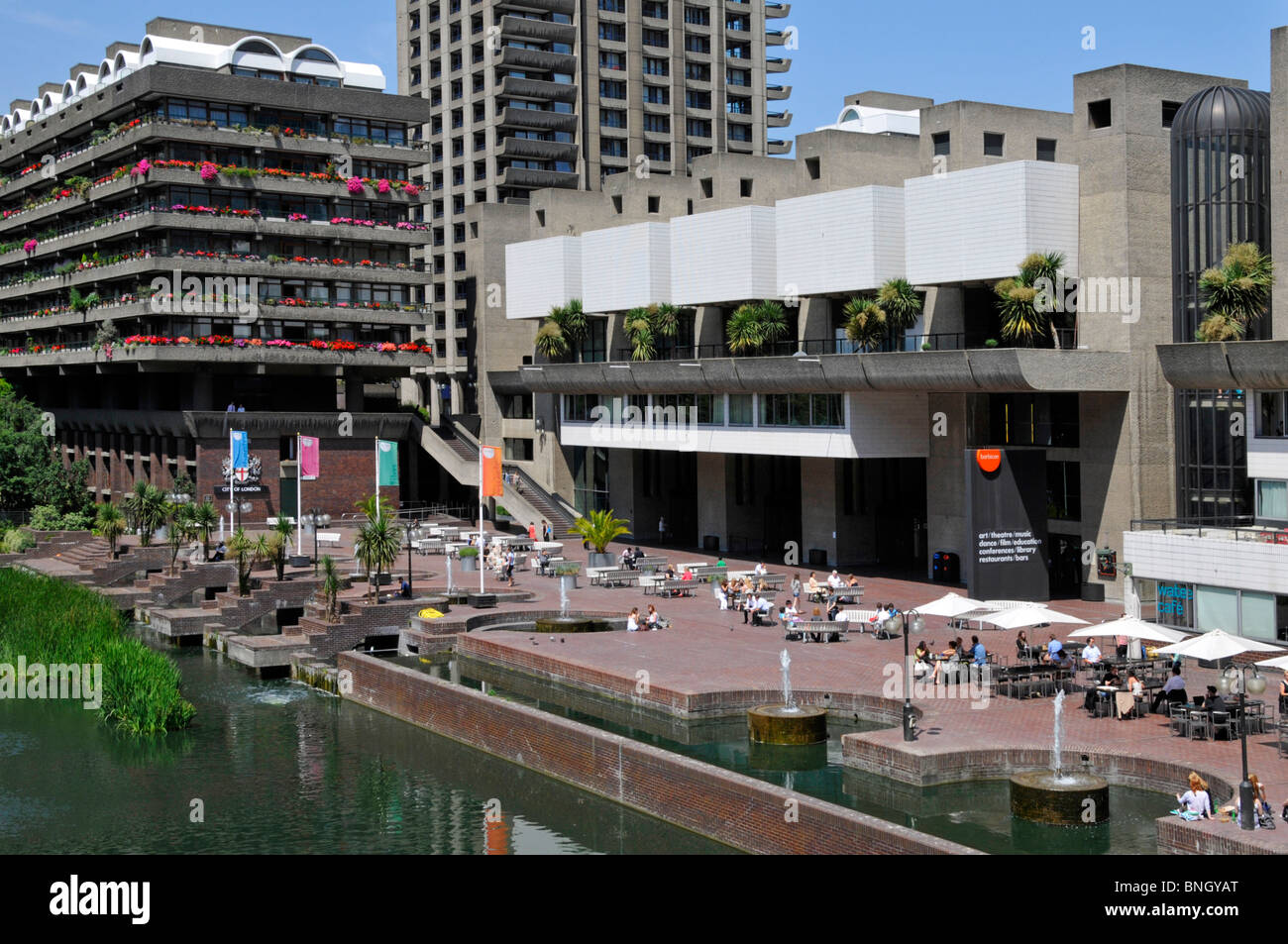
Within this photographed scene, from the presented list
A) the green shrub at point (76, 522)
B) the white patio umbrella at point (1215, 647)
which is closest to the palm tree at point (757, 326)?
the white patio umbrella at point (1215, 647)

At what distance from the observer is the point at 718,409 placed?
209 feet

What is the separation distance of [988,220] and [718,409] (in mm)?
17570

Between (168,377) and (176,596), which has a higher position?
(168,377)

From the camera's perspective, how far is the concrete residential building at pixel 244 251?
80938 millimetres

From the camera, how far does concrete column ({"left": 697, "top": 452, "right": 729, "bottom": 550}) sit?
225 ft

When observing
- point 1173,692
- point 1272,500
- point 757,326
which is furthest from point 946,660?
point 757,326

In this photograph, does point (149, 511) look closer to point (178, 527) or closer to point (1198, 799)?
point (178, 527)

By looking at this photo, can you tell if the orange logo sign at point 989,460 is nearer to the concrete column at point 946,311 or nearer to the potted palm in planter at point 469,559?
the concrete column at point 946,311

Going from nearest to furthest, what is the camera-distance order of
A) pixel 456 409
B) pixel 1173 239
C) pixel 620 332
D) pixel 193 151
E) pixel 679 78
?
1. pixel 1173 239
2. pixel 620 332
3. pixel 193 151
4. pixel 456 409
5. pixel 679 78

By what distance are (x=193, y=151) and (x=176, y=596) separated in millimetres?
34311

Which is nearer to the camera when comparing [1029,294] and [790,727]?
[790,727]
